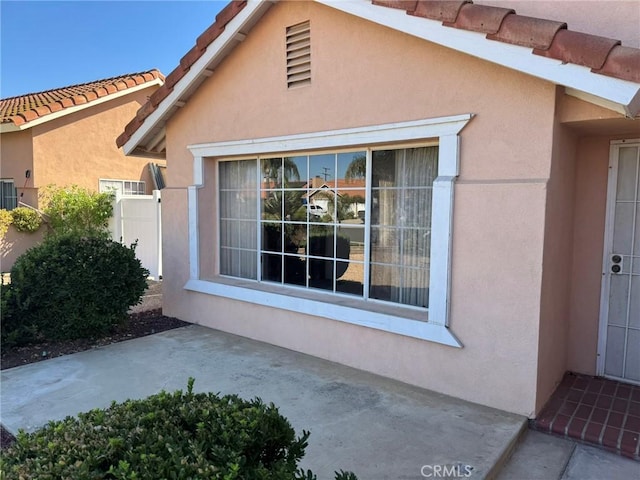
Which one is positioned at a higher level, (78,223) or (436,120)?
(436,120)

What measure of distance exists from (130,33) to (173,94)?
266 inches

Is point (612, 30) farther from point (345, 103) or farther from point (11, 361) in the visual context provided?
point (11, 361)

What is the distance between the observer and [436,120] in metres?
4.66

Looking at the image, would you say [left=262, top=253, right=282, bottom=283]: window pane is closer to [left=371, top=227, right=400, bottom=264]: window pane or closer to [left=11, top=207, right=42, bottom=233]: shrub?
[left=371, top=227, right=400, bottom=264]: window pane

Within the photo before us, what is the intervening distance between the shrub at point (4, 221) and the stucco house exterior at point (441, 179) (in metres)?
8.98

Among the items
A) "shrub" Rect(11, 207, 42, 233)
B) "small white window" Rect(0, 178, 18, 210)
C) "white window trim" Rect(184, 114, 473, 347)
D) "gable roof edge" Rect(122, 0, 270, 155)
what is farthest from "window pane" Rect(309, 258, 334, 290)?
"small white window" Rect(0, 178, 18, 210)

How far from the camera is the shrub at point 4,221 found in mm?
12671

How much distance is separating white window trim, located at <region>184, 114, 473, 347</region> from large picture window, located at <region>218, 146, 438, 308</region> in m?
0.30

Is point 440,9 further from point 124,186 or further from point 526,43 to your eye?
point 124,186

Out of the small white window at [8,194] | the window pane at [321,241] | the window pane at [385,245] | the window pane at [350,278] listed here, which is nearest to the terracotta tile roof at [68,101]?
the small white window at [8,194]

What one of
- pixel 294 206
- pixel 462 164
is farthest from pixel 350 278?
pixel 462 164

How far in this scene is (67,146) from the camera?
1416 cm

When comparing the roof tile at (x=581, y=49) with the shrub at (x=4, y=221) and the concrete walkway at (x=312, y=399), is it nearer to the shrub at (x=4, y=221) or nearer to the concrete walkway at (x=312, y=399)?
the concrete walkway at (x=312, y=399)

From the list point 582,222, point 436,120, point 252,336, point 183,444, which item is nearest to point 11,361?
point 252,336
